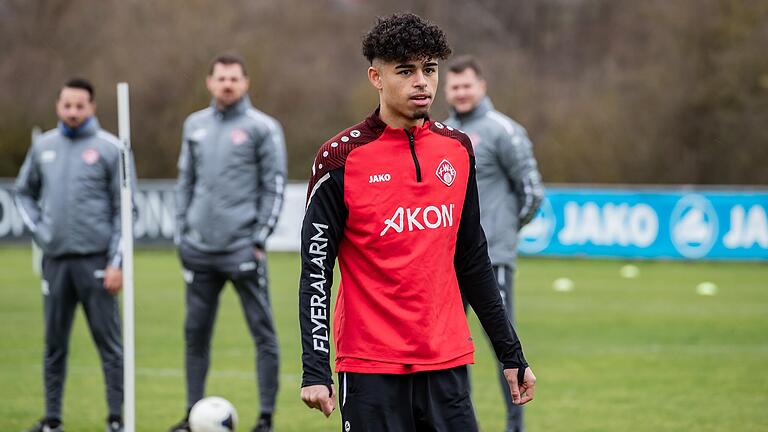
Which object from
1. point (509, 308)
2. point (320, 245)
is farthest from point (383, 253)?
point (509, 308)

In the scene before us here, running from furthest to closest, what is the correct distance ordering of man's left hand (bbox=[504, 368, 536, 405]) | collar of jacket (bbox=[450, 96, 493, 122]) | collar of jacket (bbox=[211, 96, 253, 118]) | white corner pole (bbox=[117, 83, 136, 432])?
collar of jacket (bbox=[211, 96, 253, 118]) → collar of jacket (bbox=[450, 96, 493, 122]) → white corner pole (bbox=[117, 83, 136, 432]) → man's left hand (bbox=[504, 368, 536, 405])

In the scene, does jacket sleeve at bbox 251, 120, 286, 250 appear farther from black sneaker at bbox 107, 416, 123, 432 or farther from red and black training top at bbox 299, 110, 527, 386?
red and black training top at bbox 299, 110, 527, 386

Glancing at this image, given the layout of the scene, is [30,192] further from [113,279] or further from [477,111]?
[477,111]

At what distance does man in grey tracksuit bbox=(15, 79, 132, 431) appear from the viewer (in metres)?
8.67

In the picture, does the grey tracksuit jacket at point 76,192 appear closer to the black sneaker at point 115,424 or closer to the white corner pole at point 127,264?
the black sneaker at point 115,424

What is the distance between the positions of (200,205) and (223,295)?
1115 cm

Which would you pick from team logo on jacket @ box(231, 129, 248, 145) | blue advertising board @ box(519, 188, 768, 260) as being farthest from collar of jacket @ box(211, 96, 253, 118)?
blue advertising board @ box(519, 188, 768, 260)

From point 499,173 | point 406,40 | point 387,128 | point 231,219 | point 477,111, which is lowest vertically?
point 231,219

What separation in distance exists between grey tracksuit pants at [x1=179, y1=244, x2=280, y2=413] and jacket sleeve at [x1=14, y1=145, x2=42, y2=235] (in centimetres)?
107

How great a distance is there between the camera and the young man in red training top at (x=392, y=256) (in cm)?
484

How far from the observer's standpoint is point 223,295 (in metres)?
19.9

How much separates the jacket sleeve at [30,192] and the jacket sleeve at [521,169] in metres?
3.30

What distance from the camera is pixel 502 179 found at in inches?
341

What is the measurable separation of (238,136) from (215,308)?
1241 mm
